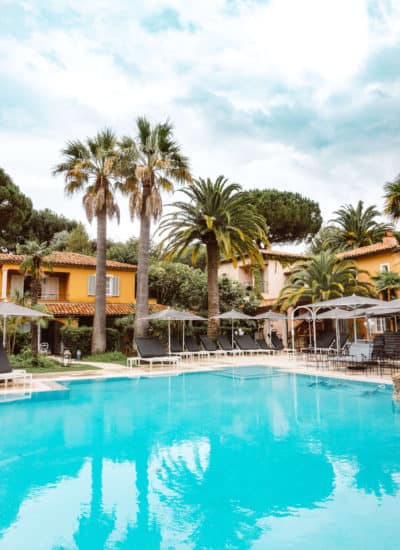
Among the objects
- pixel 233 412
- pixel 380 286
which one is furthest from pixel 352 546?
pixel 380 286

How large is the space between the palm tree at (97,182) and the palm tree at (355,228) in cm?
2385

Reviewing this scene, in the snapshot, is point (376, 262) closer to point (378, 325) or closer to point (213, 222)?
point (378, 325)

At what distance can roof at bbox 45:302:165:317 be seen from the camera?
25203 mm

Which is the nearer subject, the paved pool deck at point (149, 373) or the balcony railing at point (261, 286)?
the paved pool deck at point (149, 373)

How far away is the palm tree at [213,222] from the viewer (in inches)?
963

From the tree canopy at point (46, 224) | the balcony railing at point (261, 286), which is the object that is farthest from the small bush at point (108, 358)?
the tree canopy at point (46, 224)

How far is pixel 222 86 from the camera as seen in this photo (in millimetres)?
16484

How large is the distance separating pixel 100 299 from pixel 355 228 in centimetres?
2837

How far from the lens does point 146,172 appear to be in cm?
2102

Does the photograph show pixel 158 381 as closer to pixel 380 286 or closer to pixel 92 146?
pixel 92 146

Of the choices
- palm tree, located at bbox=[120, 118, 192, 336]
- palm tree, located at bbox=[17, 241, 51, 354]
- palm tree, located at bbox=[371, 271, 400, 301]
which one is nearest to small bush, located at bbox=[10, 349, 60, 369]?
palm tree, located at bbox=[17, 241, 51, 354]

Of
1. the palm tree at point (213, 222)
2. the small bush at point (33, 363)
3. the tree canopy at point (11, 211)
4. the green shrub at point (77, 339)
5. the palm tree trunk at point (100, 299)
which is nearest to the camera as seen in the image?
the small bush at point (33, 363)

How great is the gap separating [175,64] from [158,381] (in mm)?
11307

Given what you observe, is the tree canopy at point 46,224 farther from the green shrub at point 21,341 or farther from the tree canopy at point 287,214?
the green shrub at point 21,341
